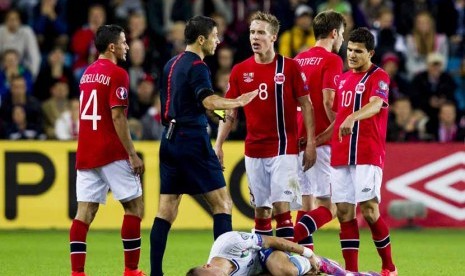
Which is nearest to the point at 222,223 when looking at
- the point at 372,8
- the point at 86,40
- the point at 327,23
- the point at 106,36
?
the point at 106,36

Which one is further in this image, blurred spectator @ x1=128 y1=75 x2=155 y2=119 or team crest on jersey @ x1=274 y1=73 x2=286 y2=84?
blurred spectator @ x1=128 y1=75 x2=155 y2=119

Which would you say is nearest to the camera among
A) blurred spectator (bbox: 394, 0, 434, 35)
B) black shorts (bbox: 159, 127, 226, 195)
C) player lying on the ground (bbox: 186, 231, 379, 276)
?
player lying on the ground (bbox: 186, 231, 379, 276)

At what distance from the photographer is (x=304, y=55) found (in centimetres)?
1272

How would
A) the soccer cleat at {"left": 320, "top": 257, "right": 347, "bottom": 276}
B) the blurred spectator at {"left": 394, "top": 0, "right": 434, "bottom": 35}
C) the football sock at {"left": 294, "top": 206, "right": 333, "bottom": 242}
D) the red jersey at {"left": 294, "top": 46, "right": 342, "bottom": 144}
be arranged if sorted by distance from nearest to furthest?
the soccer cleat at {"left": 320, "top": 257, "right": 347, "bottom": 276}
the football sock at {"left": 294, "top": 206, "right": 333, "bottom": 242}
the red jersey at {"left": 294, "top": 46, "right": 342, "bottom": 144}
the blurred spectator at {"left": 394, "top": 0, "right": 434, "bottom": 35}

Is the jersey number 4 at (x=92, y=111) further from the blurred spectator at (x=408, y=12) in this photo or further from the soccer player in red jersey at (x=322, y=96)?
the blurred spectator at (x=408, y=12)

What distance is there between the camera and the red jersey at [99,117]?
11.7 meters

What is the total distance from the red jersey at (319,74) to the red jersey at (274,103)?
1.47ft

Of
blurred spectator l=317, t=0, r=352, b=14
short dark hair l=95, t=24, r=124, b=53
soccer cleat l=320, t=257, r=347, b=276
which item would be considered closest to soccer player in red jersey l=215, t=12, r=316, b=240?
soccer cleat l=320, t=257, r=347, b=276

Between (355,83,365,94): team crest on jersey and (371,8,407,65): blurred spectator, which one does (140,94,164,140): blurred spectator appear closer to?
(371,8,407,65): blurred spectator

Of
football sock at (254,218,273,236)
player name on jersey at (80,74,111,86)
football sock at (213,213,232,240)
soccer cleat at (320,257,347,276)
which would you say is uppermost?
player name on jersey at (80,74,111,86)

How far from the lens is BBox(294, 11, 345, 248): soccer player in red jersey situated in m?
12.5

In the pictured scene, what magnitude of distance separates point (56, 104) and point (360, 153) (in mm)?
8536

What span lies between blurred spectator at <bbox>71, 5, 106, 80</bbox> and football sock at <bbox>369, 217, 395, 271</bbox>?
9.62m

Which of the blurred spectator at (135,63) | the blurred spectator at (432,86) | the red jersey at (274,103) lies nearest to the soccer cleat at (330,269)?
the red jersey at (274,103)
